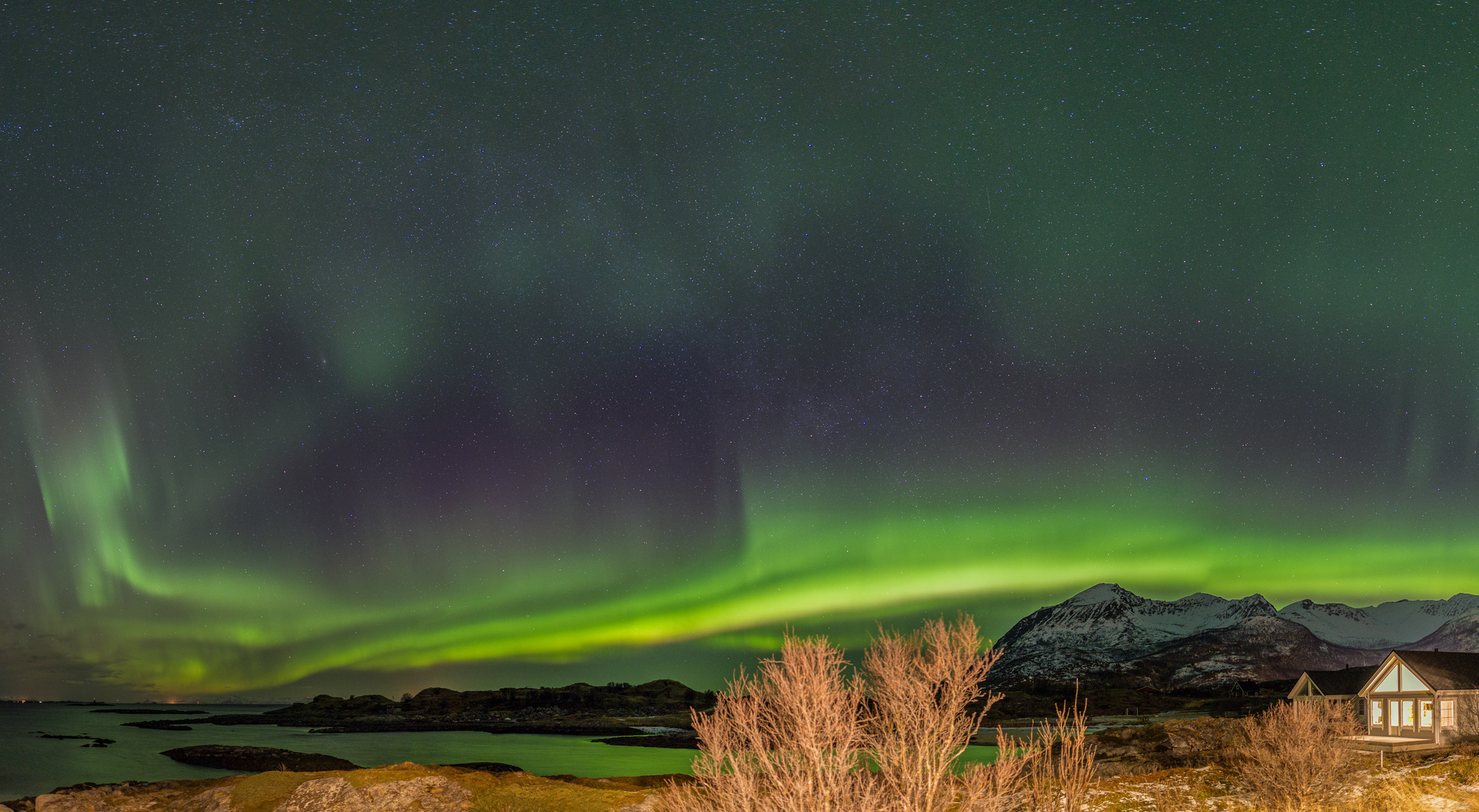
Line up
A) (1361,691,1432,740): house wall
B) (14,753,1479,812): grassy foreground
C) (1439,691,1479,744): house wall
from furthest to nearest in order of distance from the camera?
1. (1361,691,1432,740): house wall
2. (1439,691,1479,744): house wall
3. (14,753,1479,812): grassy foreground

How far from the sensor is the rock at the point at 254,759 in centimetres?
8312

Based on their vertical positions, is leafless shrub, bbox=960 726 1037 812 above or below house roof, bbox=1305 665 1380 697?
above

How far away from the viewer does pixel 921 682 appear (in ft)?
42.9

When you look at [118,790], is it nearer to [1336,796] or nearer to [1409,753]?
[1336,796]

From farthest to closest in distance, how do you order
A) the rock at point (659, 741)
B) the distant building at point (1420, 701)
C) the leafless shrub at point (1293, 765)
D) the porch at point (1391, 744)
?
1. the rock at point (659, 741)
2. the distant building at point (1420, 701)
3. the porch at point (1391, 744)
4. the leafless shrub at point (1293, 765)

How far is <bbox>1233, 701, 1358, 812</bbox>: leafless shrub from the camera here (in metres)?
29.4

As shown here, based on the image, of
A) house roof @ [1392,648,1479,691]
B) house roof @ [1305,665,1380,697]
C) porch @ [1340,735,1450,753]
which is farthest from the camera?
house roof @ [1305,665,1380,697]

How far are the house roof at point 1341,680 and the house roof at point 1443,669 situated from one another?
199 inches

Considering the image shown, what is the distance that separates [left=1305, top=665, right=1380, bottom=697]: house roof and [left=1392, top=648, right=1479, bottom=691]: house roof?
5.04 m

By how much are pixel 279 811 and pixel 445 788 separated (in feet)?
24.0

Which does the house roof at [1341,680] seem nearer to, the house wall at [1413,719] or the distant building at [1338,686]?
the distant building at [1338,686]

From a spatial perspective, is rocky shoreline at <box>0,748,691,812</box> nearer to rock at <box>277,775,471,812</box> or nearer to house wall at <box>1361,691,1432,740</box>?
rock at <box>277,775,471,812</box>

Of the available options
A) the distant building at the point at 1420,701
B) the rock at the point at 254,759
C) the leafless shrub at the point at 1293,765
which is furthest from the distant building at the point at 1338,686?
the rock at the point at 254,759

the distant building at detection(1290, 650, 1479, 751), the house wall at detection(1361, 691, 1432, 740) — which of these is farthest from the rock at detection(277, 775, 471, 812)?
the house wall at detection(1361, 691, 1432, 740)
